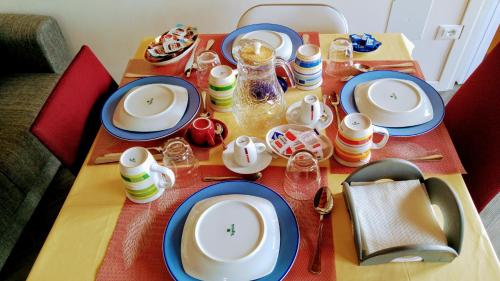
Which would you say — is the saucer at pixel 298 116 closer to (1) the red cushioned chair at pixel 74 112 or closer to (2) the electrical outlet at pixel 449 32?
(1) the red cushioned chair at pixel 74 112

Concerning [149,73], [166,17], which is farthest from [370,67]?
[166,17]

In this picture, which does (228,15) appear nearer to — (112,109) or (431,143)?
(112,109)

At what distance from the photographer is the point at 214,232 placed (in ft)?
2.15

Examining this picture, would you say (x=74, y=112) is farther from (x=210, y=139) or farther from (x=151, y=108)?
(x=210, y=139)

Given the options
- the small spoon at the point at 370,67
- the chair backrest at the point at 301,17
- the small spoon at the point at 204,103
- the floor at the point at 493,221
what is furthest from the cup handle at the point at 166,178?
the floor at the point at 493,221

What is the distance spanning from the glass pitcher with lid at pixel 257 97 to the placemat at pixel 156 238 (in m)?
0.15

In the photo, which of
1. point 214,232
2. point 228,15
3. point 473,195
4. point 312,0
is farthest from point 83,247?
point 312,0

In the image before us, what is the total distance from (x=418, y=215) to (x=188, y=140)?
1.66ft

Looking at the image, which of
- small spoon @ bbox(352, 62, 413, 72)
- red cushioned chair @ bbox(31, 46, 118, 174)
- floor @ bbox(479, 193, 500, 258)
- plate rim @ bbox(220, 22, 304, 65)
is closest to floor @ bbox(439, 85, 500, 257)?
floor @ bbox(479, 193, 500, 258)

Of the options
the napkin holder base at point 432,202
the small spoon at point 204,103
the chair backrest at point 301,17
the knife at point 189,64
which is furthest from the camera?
the chair backrest at point 301,17

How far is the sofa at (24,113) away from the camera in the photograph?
137 cm

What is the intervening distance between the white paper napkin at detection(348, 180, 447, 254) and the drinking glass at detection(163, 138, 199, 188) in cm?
33

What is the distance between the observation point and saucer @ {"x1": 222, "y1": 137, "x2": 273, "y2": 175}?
80 cm

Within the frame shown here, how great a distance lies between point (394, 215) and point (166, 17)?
1472mm
